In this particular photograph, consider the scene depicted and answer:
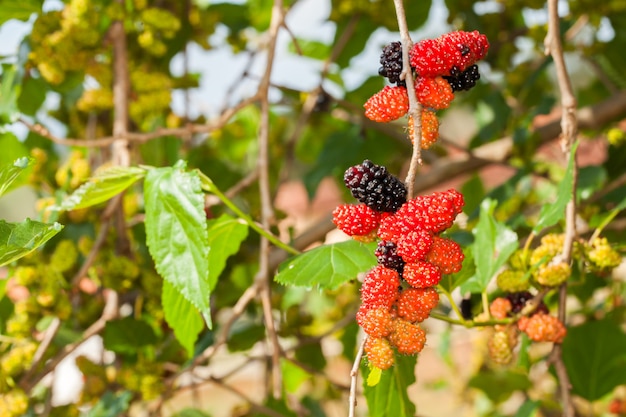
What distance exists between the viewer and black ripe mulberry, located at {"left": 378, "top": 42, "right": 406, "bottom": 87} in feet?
1.84

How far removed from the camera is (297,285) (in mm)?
626

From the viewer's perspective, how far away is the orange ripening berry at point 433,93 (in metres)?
0.53

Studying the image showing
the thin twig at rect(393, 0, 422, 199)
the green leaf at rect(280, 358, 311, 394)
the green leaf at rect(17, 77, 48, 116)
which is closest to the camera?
the thin twig at rect(393, 0, 422, 199)

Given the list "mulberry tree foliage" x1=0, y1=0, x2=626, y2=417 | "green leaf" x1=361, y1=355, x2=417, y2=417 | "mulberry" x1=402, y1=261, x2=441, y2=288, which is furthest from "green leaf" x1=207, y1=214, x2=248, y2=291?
"mulberry" x1=402, y1=261, x2=441, y2=288

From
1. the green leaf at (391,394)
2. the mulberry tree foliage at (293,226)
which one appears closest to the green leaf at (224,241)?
the mulberry tree foliage at (293,226)

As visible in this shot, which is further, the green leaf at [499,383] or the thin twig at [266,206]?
the green leaf at [499,383]

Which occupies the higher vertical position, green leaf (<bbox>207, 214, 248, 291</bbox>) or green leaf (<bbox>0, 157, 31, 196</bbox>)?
green leaf (<bbox>0, 157, 31, 196</bbox>)

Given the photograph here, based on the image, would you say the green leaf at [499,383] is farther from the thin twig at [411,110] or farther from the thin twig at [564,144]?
the thin twig at [411,110]

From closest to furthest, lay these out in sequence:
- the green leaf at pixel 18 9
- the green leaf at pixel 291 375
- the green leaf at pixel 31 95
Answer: the green leaf at pixel 18 9 → the green leaf at pixel 31 95 → the green leaf at pixel 291 375

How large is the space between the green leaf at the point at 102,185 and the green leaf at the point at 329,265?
0.52 ft

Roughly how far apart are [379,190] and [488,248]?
0.24 meters

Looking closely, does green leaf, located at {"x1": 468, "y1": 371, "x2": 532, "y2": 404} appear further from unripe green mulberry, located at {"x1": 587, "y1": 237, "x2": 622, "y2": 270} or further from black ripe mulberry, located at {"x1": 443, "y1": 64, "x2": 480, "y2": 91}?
black ripe mulberry, located at {"x1": 443, "y1": 64, "x2": 480, "y2": 91}

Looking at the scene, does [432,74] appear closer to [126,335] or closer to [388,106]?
[388,106]

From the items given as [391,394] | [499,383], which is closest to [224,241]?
[391,394]
